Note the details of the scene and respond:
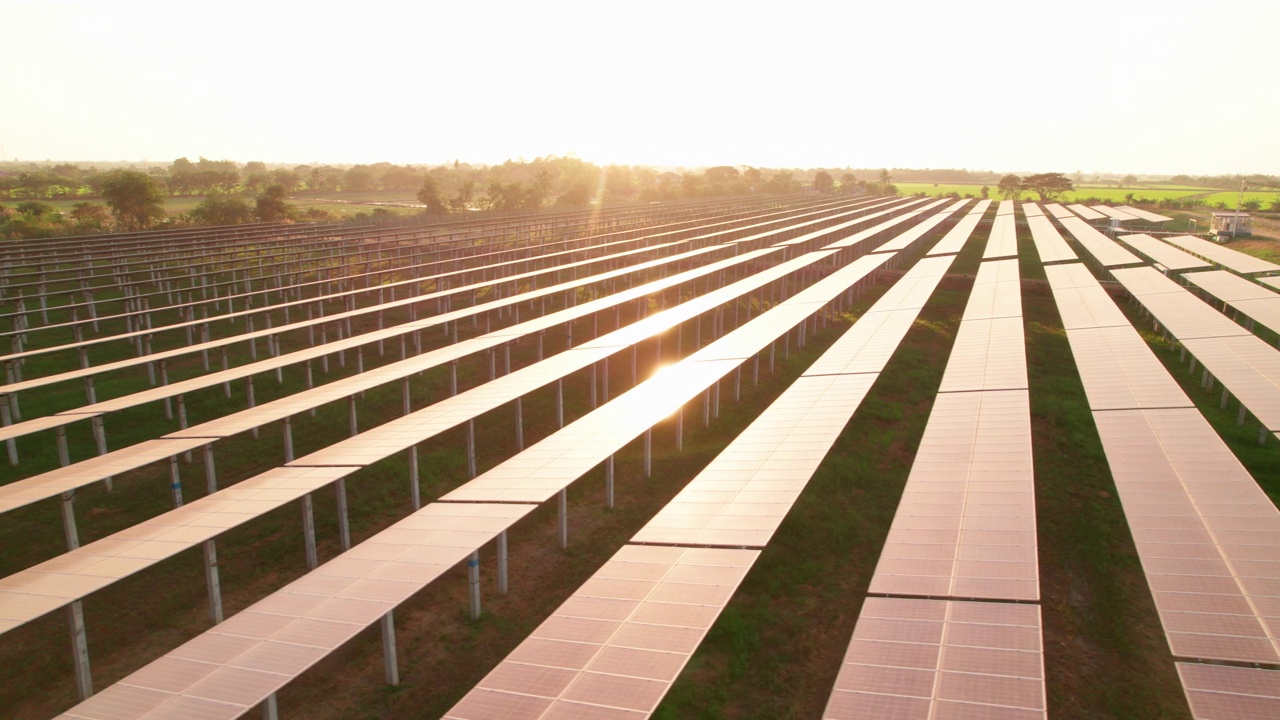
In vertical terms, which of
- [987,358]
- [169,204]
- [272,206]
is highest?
[169,204]

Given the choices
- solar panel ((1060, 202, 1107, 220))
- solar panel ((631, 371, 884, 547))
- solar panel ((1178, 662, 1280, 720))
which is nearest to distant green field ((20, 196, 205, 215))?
Answer: solar panel ((631, 371, 884, 547))

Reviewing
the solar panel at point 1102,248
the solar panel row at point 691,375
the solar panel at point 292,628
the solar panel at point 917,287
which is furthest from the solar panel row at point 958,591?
the solar panel at point 1102,248

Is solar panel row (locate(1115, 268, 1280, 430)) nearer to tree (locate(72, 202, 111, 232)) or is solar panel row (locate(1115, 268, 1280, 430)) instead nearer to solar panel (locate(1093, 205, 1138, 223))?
solar panel (locate(1093, 205, 1138, 223))

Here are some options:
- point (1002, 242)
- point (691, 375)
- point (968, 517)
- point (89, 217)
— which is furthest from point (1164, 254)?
point (89, 217)

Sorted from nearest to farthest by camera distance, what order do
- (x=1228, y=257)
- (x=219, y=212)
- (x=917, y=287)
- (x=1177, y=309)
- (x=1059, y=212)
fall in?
(x=1177, y=309)
(x=917, y=287)
(x=1228, y=257)
(x=219, y=212)
(x=1059, y=212)

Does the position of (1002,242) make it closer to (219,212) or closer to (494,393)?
(494,393)

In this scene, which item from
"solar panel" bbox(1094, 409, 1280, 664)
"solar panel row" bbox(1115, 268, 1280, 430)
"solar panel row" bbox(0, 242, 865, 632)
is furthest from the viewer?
"solar panel row" bbox(1115, 268, 1280, 430)

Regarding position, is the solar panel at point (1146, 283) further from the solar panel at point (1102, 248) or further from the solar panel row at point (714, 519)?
the solar panel row at point (714, 519)
